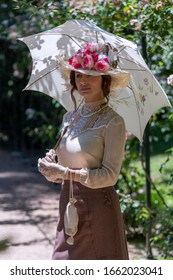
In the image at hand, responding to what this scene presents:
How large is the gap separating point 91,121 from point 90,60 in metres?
0.28

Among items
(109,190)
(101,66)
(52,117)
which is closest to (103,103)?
(101,66)

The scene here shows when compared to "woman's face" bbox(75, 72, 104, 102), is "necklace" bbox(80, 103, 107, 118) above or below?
below

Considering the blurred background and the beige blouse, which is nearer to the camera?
the beige blouse

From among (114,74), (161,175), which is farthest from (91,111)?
(161,175)

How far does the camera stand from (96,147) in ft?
8.77

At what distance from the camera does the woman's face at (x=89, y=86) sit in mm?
2732

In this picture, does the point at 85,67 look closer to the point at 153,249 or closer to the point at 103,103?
the point at 103,103

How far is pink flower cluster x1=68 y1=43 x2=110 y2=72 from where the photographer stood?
106 inches

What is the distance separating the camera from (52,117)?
741 centimetres

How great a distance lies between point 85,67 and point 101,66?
0.24 ft

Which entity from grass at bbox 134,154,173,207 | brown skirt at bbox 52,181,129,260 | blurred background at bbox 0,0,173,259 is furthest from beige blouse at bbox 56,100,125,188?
grass at bbox 134,154,173,207

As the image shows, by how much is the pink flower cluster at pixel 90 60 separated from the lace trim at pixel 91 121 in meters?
0.20

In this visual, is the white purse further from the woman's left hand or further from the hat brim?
the hat brim

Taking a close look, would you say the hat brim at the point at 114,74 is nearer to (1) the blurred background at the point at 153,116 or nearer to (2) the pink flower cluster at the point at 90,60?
(2) the pink flower cluster at the point at 90,60
